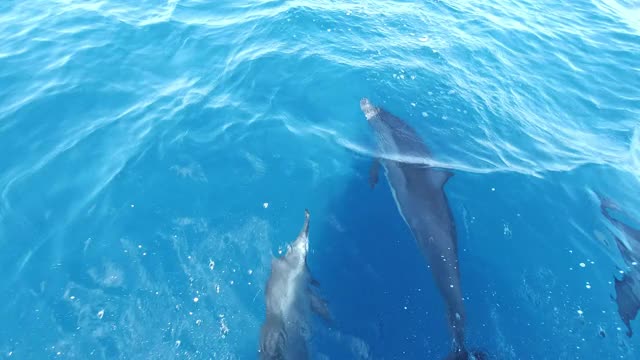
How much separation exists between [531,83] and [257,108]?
913cm

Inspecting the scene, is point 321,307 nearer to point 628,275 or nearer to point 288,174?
point 288,174

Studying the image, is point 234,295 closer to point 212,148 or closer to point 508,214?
point 212,148

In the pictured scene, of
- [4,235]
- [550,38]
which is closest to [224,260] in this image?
[4,235]

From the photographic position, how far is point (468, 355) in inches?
299

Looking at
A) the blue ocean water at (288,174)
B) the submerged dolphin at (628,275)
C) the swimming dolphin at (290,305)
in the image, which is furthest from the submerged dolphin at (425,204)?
the submerged dolphin at (628,275)

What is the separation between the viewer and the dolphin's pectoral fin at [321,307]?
7922 millimetres

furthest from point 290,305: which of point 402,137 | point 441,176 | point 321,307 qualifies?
point 402,137

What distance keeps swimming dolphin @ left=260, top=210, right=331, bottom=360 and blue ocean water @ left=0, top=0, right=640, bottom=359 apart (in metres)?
0.28

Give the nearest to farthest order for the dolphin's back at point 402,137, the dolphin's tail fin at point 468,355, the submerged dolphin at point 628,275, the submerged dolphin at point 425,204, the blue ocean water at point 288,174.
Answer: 1. the dolphin's tail fin at point 468,355
2. the blue ocean water at point 288,174
3. the submerged dolphin at point 425,204
4. the submerged dolphin at point 628,275
5. the dolphin's back at point 402,137

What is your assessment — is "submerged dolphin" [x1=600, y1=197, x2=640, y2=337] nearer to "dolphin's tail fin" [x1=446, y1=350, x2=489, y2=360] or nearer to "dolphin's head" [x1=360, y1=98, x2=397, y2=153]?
"dolphin's tail fin" [x1=446, y1=350, x2=489, y2=360]

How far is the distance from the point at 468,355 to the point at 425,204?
347 centimetres

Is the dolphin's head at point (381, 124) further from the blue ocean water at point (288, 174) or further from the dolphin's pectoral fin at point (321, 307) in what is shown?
the dolphin's pectoral fin at point (321, 307)

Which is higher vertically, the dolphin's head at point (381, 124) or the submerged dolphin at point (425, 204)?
the dolphin's head at point (381, 124)

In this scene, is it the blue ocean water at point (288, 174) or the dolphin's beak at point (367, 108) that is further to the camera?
the dolphin's beak at point (367, 108)
